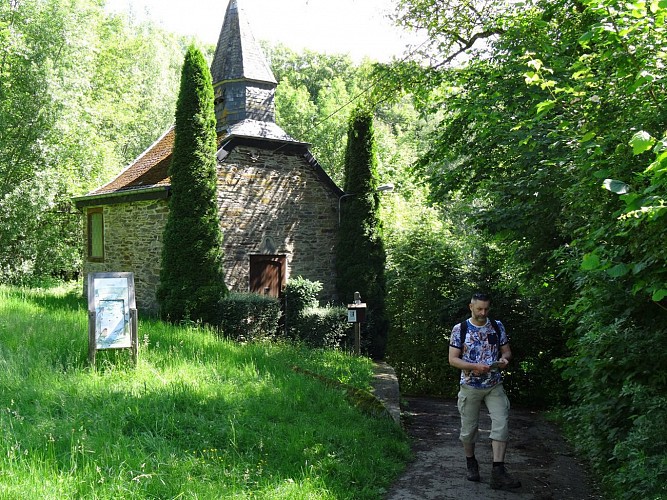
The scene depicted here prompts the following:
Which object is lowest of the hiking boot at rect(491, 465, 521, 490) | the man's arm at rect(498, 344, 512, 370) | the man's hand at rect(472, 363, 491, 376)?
the hiking boot at rect(491, 465, 521, 490)

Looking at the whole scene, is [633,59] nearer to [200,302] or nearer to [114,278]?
[114,278]

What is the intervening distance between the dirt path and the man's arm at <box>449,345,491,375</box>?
1.11 metres

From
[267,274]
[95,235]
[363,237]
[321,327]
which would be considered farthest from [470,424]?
[95,235]

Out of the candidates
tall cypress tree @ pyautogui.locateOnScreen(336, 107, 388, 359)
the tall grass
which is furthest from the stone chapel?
the tall grass

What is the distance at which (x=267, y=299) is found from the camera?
1438cm

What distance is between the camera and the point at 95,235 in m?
18.4

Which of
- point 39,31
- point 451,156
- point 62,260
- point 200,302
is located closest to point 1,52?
point 39,31

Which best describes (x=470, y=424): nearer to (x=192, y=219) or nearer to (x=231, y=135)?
(x=192, y=219)

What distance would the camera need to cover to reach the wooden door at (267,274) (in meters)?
16.1

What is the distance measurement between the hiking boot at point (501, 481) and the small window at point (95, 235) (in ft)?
47.8

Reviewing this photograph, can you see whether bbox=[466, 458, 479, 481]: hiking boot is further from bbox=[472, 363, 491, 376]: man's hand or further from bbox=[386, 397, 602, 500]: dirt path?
bbox=[472, 363, 491, 376]: man's hand

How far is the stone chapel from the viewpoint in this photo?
1570cm

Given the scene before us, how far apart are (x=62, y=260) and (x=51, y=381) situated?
19.0m

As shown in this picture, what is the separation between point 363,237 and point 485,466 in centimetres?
1076
